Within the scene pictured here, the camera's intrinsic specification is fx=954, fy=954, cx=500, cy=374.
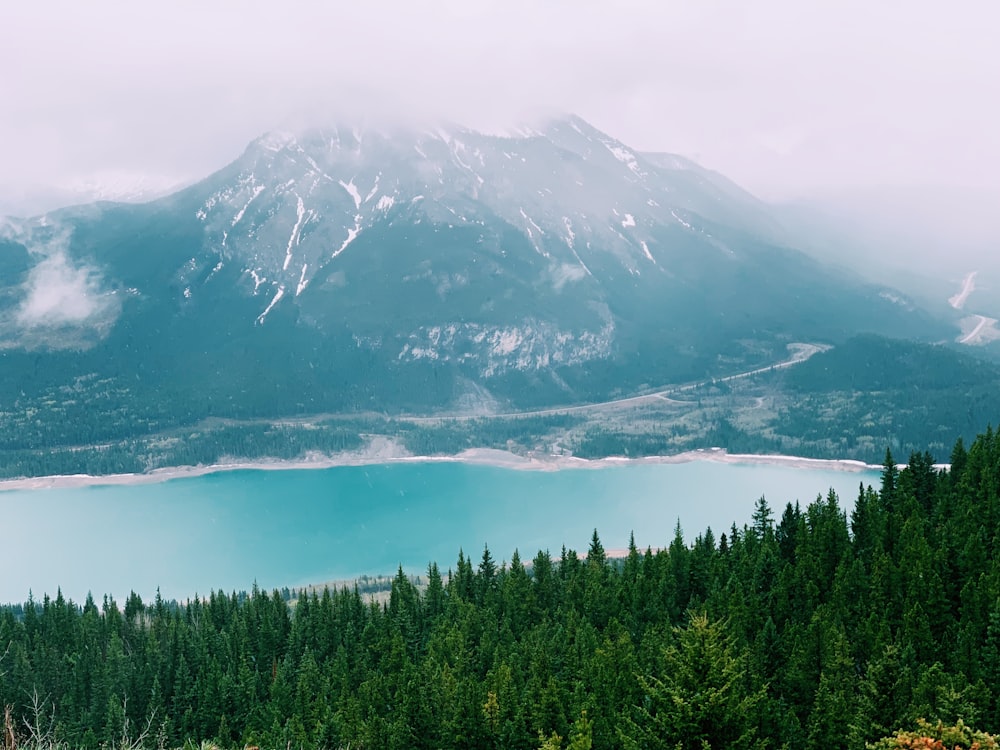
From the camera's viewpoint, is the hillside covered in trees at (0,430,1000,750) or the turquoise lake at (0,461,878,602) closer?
the hillside covered in trees at (0,430,1000,750)

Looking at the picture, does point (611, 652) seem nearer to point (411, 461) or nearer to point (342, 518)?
point (342, 518)

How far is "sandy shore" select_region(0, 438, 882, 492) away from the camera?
181m

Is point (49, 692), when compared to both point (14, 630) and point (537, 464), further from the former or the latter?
point (537, 464)

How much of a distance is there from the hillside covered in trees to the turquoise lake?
171 ft

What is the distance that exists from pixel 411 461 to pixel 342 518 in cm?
4824

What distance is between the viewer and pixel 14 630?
64.2 m

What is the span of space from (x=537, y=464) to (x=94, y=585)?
309 ft

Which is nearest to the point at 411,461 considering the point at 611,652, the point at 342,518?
the point at 342,518

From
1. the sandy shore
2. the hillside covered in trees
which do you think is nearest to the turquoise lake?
the sandy shore

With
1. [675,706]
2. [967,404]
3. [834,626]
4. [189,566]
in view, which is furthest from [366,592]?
[967,404]

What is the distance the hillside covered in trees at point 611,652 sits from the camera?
94.5ft

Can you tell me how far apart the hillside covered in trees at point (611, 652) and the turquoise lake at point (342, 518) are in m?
52.1

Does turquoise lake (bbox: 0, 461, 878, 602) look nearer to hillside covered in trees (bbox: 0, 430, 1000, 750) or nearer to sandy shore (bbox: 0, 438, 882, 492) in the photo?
sandy shore (bbox: 0, 438, 882, 492)

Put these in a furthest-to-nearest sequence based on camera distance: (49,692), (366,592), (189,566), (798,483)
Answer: (798,483), (189,566), (366,592), (49,692)
